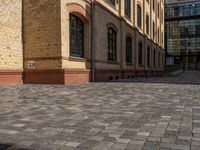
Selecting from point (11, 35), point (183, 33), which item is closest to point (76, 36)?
point (11, 35)

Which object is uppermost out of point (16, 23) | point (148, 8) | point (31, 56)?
point (148, 8)

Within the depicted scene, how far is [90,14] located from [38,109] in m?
11.8

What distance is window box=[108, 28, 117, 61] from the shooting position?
811 inches

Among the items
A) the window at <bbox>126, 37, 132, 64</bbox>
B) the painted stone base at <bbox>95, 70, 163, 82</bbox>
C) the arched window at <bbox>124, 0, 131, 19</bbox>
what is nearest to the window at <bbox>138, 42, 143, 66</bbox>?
the painted stone base at <bbox>95, 70, 163, 82</bbox>

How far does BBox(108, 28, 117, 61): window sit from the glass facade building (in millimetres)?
44098

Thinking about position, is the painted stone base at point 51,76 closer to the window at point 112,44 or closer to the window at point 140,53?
the window at point 112,44

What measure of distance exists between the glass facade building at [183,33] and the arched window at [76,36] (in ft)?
163

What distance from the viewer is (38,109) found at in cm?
628

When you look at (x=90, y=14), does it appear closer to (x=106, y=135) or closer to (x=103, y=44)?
(x=103, y=44)

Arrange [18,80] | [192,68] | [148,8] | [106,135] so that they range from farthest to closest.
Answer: [192,68] < [148,8] < [18,80] < [106,135]

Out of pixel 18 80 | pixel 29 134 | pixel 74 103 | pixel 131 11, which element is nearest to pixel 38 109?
pixel 74 103

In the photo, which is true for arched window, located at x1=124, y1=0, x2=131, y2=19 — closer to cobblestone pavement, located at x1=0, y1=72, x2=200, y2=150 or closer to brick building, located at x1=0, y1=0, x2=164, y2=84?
brick building, located at x1=0, y1=0, x2=164, y2=84

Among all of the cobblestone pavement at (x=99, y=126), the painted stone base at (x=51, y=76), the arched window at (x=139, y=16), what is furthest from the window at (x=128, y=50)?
the cobblestone pavement at (x=99, y=126)

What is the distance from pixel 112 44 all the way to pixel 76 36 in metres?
5.64
